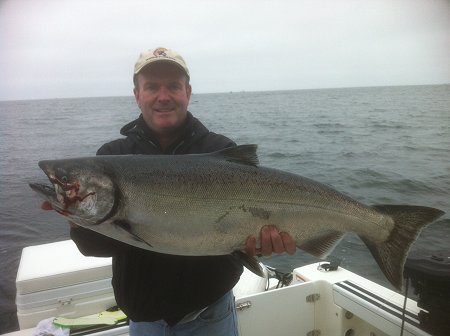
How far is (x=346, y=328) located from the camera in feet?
16.4

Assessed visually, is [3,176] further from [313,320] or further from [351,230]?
[351,230]

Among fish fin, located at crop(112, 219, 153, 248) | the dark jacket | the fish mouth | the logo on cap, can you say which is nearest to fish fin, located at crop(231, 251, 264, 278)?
the dark jacket

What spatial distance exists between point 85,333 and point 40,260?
141cm

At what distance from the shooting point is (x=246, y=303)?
4785 millimetres

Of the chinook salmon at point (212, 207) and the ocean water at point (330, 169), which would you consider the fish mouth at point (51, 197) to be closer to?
the chinook salmon at point (212, 207)

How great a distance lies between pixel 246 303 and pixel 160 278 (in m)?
1.96

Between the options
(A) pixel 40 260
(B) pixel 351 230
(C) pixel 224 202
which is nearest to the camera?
(C) pixel 224 202

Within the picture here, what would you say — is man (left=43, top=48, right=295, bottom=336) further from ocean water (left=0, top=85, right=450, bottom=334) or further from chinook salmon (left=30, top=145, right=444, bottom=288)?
ocean water (left=0, top=85, right=450, bottom=334)

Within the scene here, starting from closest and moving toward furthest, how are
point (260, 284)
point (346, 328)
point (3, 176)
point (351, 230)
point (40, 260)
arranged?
point (351, 230), point (346, 328), point (40, 260), point (260, 284), point (3, 176)

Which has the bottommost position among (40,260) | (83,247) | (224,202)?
(40,260)

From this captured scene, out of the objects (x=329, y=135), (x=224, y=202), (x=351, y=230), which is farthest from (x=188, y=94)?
(x=329, y=135)

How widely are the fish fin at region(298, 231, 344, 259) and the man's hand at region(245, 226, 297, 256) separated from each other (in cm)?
25

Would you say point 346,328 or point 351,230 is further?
point 346,328

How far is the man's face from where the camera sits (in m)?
3.48
